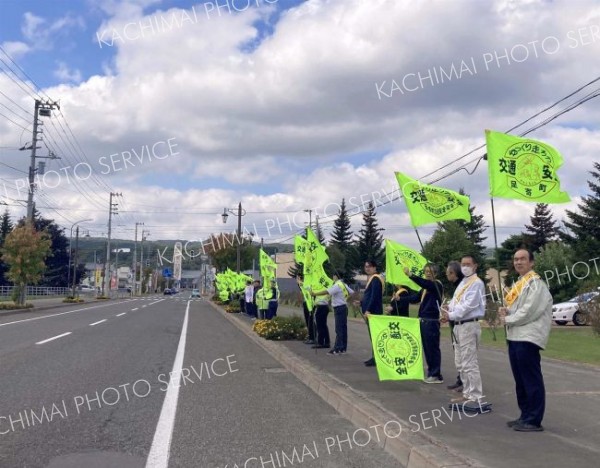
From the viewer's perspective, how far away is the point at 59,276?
82375mm

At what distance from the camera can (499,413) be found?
6582mm

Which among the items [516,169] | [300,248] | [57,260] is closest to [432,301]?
[516,169]

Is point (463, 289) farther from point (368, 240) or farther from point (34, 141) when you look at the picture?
point (368, 240)

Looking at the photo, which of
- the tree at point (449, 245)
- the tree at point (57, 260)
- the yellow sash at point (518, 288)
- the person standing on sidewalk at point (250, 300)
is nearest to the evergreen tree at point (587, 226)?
the tree at point (449, 245)

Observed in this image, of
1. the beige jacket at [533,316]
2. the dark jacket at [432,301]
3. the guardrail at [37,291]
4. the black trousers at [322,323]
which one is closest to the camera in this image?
the beige jacket at [533,316]

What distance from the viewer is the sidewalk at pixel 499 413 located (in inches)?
196

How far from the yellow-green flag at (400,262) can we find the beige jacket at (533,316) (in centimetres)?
294

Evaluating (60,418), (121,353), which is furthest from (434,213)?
(121,353)

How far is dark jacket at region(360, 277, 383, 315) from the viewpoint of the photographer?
31.8 ft

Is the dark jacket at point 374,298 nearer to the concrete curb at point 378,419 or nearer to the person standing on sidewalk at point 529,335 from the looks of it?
the concrete curb at point 378,419

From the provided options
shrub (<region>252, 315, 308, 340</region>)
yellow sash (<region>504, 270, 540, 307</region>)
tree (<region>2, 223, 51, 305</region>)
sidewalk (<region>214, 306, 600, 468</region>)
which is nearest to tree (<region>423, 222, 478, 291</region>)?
tree (<region>2, 223, 51, 305</region>)

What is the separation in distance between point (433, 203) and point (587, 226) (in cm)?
3979

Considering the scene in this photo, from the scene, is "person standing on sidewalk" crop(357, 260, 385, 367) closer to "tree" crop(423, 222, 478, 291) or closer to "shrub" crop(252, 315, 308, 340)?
"shrub" crop(252, 315, 308, 340)

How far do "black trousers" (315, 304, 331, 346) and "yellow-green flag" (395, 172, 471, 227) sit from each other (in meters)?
5.19
